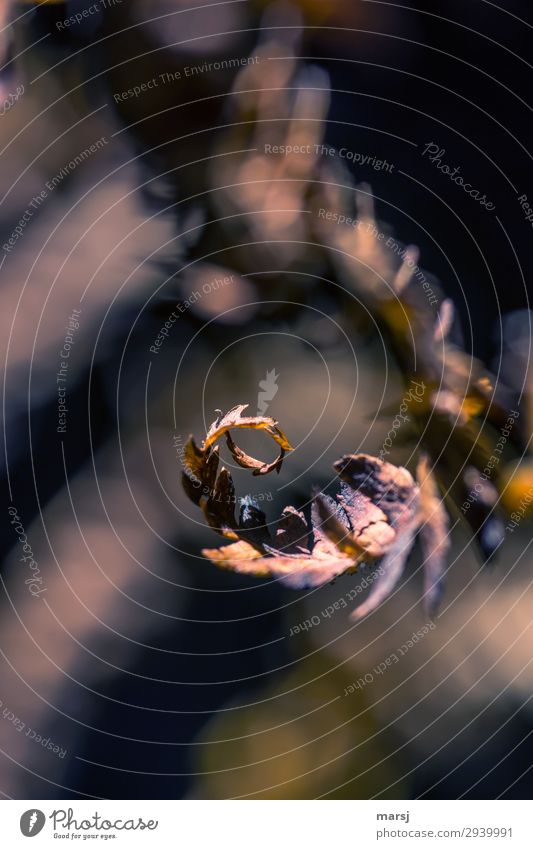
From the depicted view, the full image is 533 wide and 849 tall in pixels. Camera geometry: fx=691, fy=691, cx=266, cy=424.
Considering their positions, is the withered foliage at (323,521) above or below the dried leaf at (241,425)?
below

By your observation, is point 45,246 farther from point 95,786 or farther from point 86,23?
point 95,786
